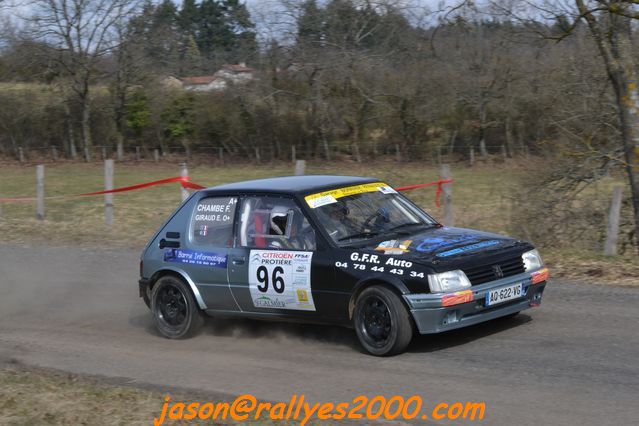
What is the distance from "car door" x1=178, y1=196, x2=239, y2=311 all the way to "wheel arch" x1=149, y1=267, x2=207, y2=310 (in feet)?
0.14

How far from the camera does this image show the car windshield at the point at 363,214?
308 inches

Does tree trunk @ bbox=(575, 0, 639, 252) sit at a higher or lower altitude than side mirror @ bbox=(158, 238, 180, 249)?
higher

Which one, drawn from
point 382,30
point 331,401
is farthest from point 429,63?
point 331,401

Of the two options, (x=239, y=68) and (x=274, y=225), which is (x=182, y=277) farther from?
(x=239, y=68)

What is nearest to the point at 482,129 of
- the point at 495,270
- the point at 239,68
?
the point at 239,68

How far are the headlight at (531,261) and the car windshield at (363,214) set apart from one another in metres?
1.09

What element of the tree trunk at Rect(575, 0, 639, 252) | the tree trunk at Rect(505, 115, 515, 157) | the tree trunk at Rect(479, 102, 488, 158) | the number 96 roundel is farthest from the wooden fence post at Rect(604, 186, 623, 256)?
the tree trunk at Rect(479, 102, 488, 158)

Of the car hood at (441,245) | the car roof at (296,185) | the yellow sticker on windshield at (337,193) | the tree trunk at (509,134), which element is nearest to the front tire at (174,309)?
the car roof at (296,185)

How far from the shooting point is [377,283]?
7.21m

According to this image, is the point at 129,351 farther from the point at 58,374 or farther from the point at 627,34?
the point at 627,34

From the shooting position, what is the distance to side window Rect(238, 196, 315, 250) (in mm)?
7863

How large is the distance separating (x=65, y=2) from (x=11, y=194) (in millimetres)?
21910

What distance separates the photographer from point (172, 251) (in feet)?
28.9

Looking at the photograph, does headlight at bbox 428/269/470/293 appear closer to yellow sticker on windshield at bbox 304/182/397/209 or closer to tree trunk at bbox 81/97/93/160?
yellow sticker on windshield at bbox 304/182/397/209
